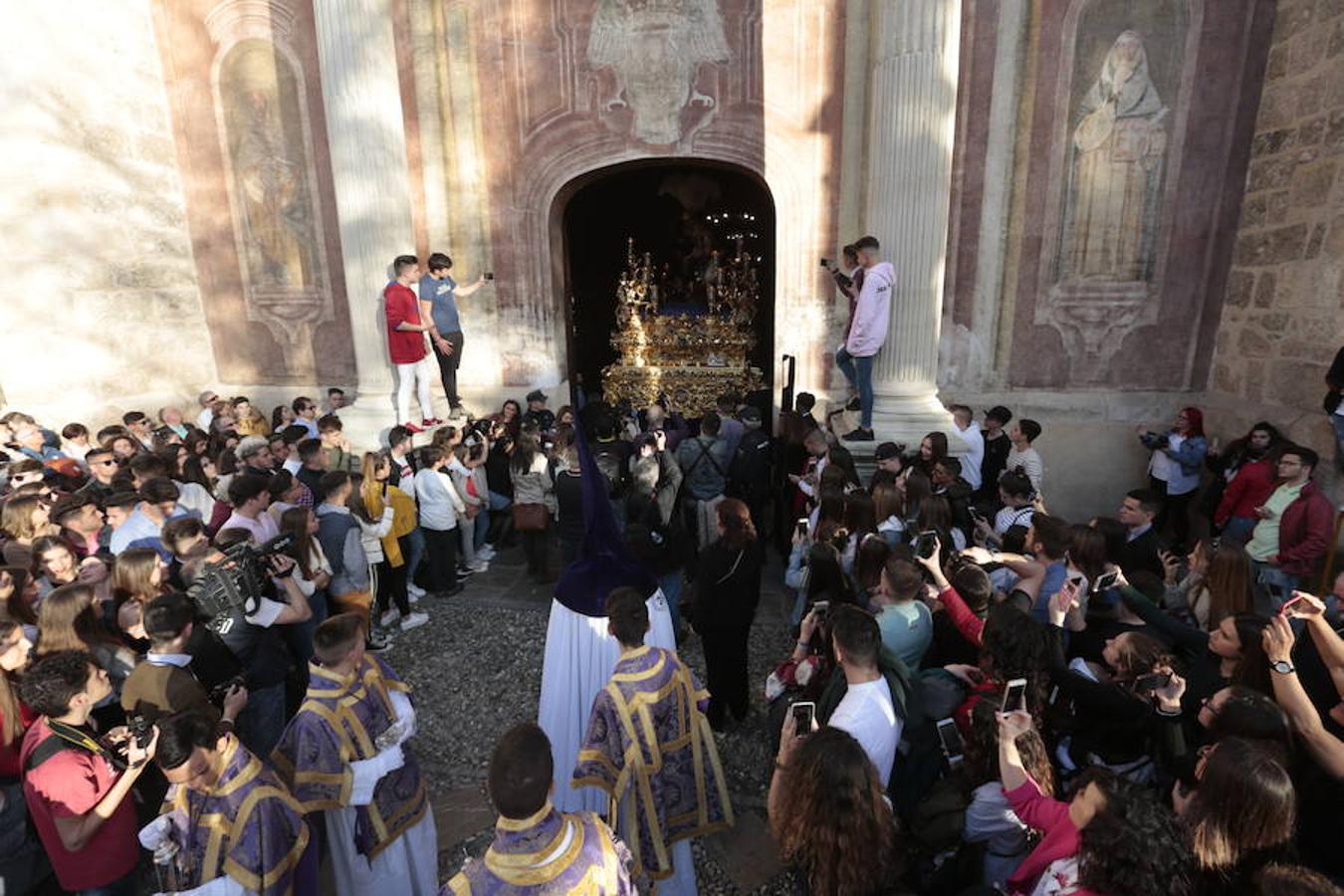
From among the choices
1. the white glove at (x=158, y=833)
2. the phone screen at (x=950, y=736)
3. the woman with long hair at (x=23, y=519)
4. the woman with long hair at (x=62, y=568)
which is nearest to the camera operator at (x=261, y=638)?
the woman with long hair at (x=62, y=568)

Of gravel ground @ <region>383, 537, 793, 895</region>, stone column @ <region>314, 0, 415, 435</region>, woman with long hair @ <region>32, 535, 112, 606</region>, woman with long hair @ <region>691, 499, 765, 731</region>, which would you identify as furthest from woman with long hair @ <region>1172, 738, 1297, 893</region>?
stone column @ <region>314, 0, 415, 435</region>

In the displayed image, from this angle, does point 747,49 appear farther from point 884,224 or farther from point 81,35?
point 81,35

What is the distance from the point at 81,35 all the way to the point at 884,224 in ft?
31.2

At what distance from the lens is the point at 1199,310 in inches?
328

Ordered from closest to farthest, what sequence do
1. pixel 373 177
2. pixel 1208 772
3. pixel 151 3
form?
pixel 1208 772 < pixel 373 177 < pixel 151 3

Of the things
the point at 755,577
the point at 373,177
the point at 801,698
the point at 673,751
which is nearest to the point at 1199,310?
the point at 755,577

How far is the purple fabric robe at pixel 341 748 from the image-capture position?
261cm

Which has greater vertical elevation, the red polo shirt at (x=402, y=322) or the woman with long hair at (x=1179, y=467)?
the red polo shirt at (x=402, y=322)

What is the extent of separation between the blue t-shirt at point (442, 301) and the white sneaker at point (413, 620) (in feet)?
11.2

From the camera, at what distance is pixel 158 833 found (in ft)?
7.39

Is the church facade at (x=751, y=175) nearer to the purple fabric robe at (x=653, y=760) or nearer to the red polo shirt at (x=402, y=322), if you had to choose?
the red polo shirt at (x=402, y=322)

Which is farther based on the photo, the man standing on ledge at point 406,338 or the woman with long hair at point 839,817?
the man standing on ledge at point 406,338

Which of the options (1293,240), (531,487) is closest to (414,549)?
(531,487)

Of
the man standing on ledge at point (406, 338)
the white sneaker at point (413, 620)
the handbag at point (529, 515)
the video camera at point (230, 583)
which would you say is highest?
the man standing on ledge at point (406, 338)
